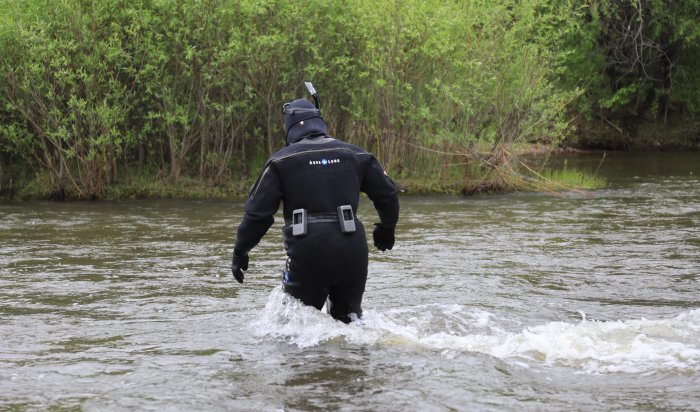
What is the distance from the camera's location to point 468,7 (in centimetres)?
1972

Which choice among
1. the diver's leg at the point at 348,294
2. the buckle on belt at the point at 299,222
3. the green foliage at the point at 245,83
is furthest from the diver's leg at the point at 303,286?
the green foliage at the point at 245,83

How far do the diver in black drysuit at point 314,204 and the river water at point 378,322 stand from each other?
412 mm

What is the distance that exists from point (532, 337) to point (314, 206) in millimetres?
1943

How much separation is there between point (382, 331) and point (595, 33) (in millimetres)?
24488

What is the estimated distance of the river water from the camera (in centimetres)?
636

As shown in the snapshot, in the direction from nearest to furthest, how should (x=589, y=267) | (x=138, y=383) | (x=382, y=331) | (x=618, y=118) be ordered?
(x=138, y=383), (x=382, y=331), (x=589, y=267), (x=618, y=118)

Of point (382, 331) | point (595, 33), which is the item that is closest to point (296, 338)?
point (382, 331)

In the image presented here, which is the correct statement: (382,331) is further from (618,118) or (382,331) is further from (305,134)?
(618,118)

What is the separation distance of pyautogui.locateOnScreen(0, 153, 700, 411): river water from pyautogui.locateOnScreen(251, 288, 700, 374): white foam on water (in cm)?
2

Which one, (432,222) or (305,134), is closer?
(305,134)

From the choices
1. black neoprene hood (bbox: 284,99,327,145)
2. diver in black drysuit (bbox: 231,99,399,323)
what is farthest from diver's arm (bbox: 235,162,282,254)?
black neoprene hood (bbox: 284,99,327,145)

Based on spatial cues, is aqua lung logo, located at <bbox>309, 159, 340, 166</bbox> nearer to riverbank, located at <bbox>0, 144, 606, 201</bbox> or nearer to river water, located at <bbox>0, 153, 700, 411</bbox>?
river water, located at <bbox>0, 153, 700, 411</bbox>

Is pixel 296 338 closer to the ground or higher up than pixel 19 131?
closer to the ground

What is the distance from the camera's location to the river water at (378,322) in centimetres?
636
